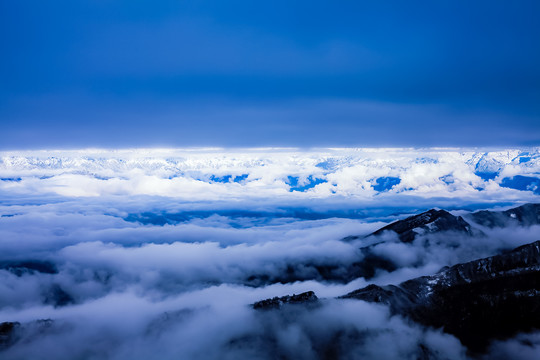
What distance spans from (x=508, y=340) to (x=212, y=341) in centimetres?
16419

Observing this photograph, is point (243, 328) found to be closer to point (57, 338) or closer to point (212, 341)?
point (212, 341)

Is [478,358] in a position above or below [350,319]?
below

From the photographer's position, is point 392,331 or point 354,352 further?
point 392,331

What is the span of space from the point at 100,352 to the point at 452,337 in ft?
615

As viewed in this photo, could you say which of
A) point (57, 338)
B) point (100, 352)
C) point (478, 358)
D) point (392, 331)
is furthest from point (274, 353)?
point (57, 338)

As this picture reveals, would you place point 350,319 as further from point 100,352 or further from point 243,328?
point 100,352

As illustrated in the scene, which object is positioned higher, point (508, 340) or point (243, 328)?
point (243, 328)

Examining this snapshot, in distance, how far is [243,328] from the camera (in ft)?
614

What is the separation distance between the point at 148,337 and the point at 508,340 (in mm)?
201707

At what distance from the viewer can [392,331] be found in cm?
18838

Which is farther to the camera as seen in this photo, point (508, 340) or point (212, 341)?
point (508, 340)

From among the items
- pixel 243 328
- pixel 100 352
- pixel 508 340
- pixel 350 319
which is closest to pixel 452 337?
pixel 508 340

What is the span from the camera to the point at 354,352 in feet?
574

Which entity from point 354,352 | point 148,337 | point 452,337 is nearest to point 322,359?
point 354,352
